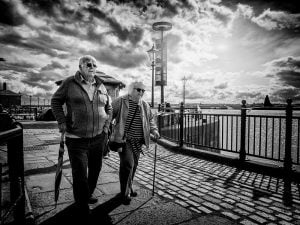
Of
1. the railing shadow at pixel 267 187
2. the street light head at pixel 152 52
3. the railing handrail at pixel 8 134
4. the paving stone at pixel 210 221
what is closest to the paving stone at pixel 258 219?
the paving stone at pixel 210 221

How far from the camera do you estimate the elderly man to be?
Answer: 277cm

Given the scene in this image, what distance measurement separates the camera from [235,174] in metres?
4.92

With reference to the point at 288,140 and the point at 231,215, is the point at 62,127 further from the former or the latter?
the point at 288,140

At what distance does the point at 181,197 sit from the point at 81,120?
200 cm

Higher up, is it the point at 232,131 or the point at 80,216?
the point at 232,131

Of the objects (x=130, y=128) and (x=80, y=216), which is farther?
(x=130, y=128)

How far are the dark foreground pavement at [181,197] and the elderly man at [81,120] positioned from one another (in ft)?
1.52

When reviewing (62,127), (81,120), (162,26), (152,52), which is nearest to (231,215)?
(81,120)

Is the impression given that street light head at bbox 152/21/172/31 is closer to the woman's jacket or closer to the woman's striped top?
the woman's jacket

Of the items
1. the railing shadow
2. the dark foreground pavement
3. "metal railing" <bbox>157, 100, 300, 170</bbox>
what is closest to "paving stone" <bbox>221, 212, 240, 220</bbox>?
the dark foreground pavement

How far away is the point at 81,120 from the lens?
2.85 metres

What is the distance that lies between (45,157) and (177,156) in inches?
147

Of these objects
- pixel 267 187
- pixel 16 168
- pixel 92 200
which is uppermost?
pixel 16 168

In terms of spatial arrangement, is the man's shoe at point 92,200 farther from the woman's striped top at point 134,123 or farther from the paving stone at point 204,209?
the paving stone at point 204,209
